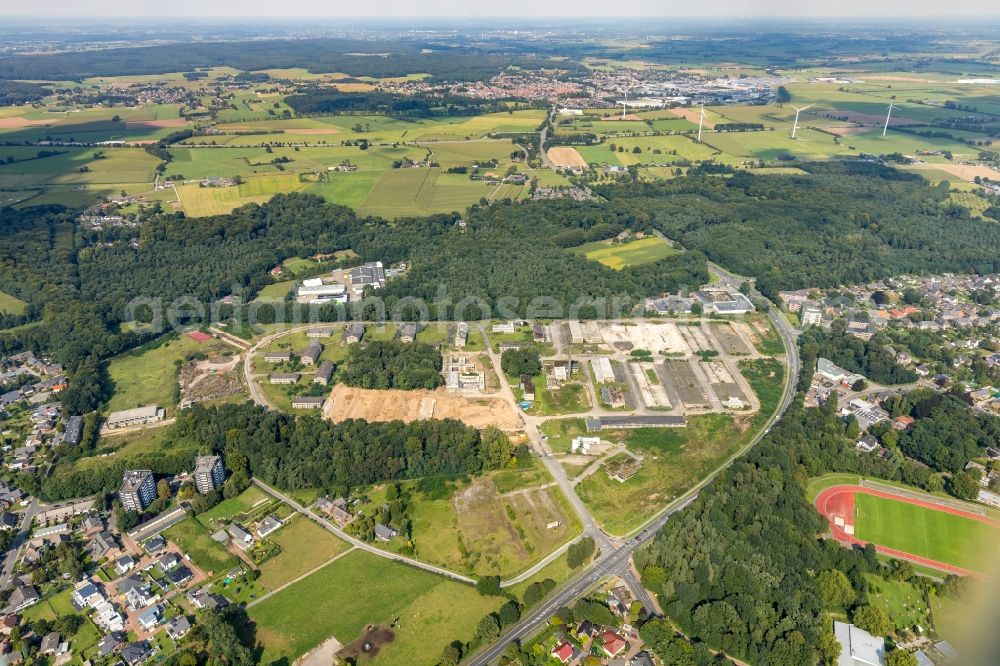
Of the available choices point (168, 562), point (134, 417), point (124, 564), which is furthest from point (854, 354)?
point (134, 417)

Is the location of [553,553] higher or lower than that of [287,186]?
lower

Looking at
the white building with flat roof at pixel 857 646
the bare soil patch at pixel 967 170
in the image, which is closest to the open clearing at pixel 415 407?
the white building with flat roof at pixel 857 646

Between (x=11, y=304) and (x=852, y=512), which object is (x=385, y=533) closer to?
(x=852, y=512)

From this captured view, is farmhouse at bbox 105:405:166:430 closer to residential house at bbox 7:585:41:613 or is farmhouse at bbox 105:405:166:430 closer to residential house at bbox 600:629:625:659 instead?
residential house at bbox 7:585:41:613

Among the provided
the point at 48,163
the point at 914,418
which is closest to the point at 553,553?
the point at 914,418

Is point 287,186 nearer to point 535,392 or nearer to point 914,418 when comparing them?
point 535,392

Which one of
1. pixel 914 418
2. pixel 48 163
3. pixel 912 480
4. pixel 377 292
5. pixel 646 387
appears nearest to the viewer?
pixel 912 480
